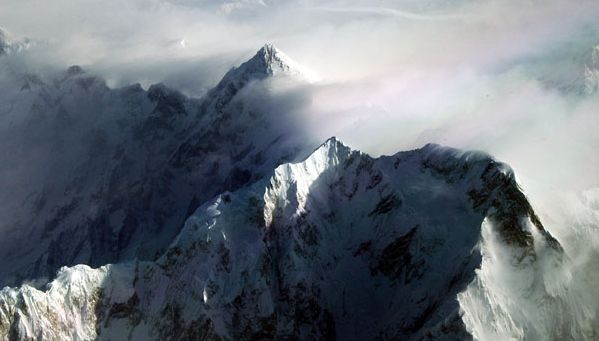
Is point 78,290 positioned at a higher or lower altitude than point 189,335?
higher

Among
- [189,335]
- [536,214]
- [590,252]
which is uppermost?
[536,214]

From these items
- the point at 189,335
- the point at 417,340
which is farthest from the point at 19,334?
the point at 417,340

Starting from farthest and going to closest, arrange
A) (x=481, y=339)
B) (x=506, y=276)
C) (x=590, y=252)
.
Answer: (x=590, y=252), (x=506, y=276), (x=481, y=339)

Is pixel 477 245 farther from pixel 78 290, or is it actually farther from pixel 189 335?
pixel 78 290

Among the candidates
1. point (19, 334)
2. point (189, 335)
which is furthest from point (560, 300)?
point (19, 334)

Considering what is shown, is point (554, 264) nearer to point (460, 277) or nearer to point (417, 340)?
point (460, 277)

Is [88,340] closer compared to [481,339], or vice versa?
[481,339]

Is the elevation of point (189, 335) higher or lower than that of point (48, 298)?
lower

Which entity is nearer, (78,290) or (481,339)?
(481,339)

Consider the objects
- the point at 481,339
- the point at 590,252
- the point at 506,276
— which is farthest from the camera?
the point at 590,252
